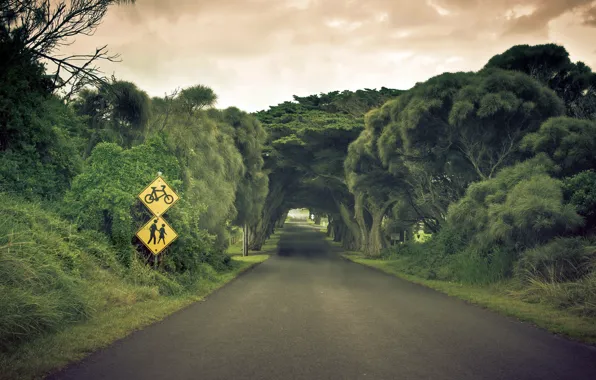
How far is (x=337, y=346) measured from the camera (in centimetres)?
733

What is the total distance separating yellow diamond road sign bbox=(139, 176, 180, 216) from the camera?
41.0 ft

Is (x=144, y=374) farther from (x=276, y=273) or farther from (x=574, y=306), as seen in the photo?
(x=276, y=273)

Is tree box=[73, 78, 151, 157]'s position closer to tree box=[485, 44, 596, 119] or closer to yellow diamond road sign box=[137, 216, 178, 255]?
yellow diamond road sign box=[137, 216, 178, 255]

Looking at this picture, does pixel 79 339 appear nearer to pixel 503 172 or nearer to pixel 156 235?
pixel 156 235

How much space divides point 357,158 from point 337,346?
2005cm

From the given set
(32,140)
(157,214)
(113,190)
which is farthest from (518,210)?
(32,140)

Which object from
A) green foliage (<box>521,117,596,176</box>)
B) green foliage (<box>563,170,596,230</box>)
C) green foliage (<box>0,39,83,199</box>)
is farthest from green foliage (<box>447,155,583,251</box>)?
green foliage (<box>0,39,83,199</box>)

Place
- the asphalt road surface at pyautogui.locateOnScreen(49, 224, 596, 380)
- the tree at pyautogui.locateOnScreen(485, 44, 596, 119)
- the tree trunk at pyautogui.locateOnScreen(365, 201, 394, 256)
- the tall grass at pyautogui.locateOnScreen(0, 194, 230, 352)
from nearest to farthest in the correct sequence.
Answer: the asphalt road surface at pyautogui.locateOnScreen(49, 224, 596, 380) < the tall grass at pyautogui.locateOnScreen(0, 194, 230, 352) < the tree at pyautogui.locateOnScreen(485, 44, 596, 119) < the tree trunk at pyautogui.locateOnScreen(365, 201, 394, 256)

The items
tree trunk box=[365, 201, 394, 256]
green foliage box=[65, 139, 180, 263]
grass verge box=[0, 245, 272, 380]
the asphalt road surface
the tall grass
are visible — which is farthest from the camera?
tree trunk box=[365, 201, 394, 256]

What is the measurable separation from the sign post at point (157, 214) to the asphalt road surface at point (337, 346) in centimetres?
216

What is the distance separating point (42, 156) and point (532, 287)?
14.2 m

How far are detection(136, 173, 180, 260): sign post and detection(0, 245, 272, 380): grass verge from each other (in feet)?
5.37

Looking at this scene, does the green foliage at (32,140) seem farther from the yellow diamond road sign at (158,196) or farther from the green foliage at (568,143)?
the green foliage at (568,143)

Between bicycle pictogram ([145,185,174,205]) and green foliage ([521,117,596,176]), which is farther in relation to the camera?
green foliage ([521,117,596,176])
